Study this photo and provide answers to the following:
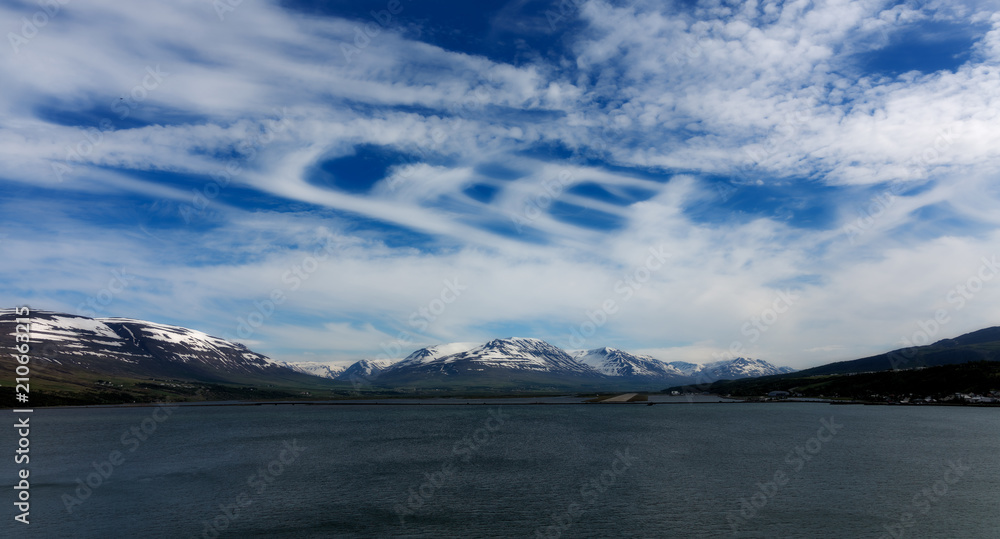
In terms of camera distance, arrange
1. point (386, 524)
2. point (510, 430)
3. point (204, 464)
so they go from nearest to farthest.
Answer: point (386, 524) → point (204, 464) → point (510, 430)

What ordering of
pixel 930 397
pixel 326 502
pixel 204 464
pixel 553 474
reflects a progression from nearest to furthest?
pixel 326 502 < pixel 553 474 < pixel 204 464 < pixel 930 397

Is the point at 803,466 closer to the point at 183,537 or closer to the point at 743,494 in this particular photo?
the point at 743,494

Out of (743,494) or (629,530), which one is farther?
(743,494)

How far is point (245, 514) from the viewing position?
4962cm

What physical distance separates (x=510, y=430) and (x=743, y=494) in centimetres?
7886

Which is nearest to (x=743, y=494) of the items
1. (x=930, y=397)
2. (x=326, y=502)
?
(x=326, y=502)

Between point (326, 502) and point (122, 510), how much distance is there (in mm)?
19701

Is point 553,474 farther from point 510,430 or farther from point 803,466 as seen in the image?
point 510,430

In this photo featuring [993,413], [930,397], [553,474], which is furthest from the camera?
[930,397]

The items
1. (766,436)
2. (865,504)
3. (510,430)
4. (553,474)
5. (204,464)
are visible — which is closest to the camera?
(865,504)

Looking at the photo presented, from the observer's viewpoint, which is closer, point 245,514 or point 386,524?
point 386,524

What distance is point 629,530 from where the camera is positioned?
42.9m

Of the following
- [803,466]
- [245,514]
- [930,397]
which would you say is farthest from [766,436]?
[930,397]

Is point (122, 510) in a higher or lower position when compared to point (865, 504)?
higher
